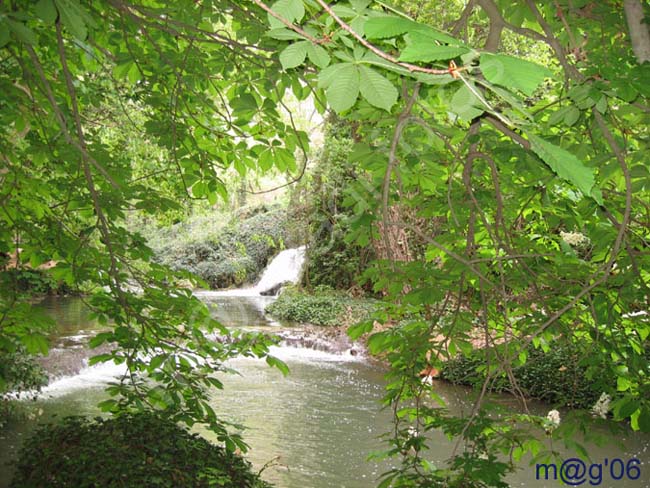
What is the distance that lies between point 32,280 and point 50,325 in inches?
28.4

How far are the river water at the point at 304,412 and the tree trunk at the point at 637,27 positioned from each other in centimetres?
289

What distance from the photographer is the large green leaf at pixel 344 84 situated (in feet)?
2.89

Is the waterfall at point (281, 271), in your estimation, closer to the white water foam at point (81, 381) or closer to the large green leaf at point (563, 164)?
the white water foam at point (81, 381)

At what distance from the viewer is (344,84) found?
88 cm

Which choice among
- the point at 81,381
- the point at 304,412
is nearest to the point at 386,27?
the point at 304,412

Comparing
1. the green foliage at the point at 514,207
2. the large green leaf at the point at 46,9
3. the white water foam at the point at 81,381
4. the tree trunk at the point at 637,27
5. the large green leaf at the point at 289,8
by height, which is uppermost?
the large green leaf at the point at 46,9

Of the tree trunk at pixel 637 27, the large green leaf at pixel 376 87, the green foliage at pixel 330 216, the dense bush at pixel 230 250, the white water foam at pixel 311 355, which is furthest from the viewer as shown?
the dense bush at pixel 230 250

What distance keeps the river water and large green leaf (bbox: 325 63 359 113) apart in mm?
3270

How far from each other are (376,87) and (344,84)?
5cm

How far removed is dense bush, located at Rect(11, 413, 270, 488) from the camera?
3.51 m

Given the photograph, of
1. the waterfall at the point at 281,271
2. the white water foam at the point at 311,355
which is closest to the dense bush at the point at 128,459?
the white water foam at the point at 311,355

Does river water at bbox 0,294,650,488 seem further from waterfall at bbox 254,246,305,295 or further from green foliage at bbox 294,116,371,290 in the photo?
waterfall at bbox 254,246,305,295

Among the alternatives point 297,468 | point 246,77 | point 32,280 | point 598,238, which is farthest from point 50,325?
point 297,468

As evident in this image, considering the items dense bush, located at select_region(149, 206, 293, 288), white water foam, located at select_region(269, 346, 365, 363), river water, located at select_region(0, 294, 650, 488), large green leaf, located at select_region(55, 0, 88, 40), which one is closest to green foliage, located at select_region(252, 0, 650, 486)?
large green leaf, located at select_region(55, 0, 88, 40)
